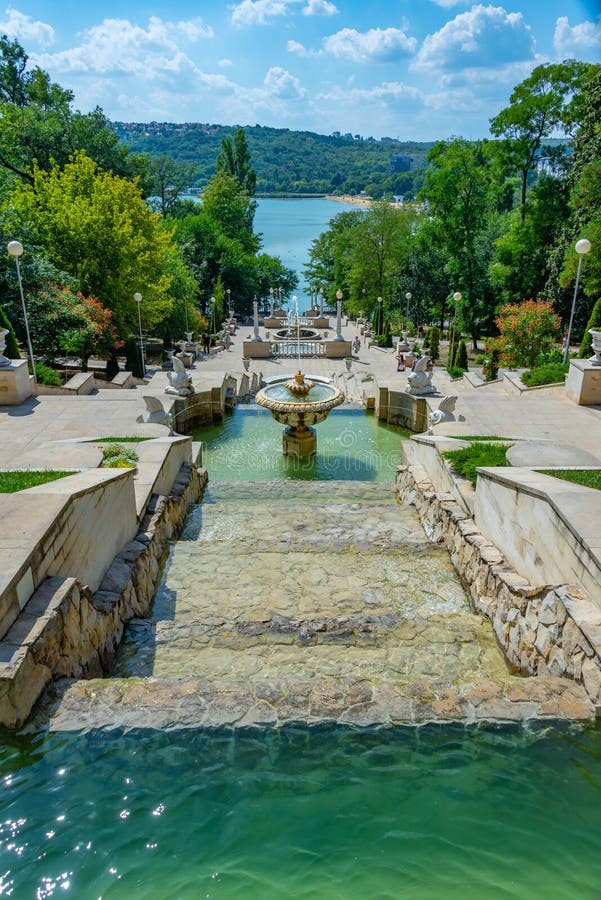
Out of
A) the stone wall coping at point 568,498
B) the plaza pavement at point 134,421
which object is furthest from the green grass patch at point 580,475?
the plaza pavement at point 134,421

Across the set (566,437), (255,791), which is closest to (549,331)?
(566,437)

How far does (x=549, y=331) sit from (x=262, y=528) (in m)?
15.5

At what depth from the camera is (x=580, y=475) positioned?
24.5 feet

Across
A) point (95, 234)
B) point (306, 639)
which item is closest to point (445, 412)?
point (306, 639)

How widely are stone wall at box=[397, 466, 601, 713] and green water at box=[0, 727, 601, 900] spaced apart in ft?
2.51

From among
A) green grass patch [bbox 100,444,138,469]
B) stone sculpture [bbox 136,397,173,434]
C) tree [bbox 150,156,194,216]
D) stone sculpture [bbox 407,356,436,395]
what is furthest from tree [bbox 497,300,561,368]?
tree [bbox 150,156,194,216]

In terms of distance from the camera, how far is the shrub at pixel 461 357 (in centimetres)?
2398

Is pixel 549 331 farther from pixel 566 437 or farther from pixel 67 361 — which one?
pixel 67 361

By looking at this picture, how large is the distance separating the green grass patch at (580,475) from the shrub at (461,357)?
55.0 feet

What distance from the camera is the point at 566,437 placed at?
12.7 metres

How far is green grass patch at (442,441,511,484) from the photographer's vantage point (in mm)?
9164

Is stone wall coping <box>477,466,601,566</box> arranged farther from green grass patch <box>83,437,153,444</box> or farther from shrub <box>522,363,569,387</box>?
shrub <box>522,363,569,387</box>

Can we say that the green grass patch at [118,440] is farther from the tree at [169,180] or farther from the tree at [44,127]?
the tree at [169,180]

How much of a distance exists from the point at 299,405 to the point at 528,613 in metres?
9.42
